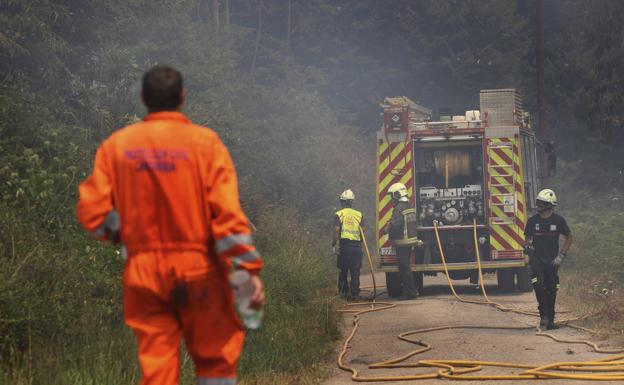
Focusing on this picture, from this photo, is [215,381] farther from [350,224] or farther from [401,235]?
[401,235]

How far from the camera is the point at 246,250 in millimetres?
4508

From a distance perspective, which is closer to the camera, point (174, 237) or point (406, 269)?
point (174, 237)

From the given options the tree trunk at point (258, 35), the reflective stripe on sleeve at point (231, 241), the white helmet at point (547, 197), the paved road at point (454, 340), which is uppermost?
the tree trunk at point (258, 35)

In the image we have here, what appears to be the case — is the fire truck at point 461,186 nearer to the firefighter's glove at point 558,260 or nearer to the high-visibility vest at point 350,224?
the high-visibility vest at point 350,224

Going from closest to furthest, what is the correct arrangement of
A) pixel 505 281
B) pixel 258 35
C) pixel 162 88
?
pixel 162 88
pixel 505 281
pixel 258 35

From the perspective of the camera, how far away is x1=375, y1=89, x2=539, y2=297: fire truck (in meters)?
16.6

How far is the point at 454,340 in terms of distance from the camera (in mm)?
10703

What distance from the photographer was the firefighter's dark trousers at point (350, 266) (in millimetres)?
15797

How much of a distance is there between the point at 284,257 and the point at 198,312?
9.31 meters

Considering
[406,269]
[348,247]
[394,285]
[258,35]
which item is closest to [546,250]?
[406,269]

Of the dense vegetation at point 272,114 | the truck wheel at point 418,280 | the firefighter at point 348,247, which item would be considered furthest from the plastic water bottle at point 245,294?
the truck wheel at point 418,280

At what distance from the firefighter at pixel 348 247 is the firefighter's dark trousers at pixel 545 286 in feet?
14.0

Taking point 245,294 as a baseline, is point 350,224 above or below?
above

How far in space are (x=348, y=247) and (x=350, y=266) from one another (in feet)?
0.99
